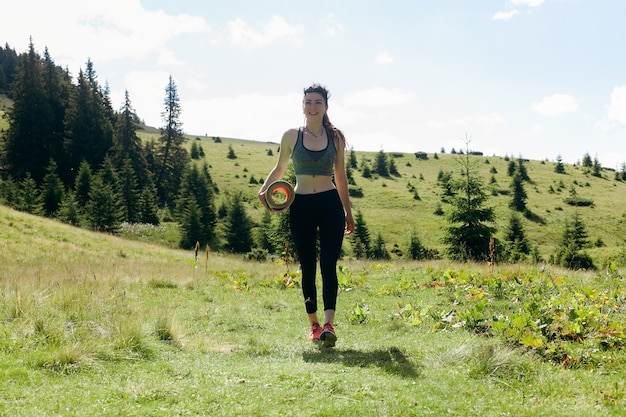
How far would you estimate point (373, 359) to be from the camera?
4332 millimetres

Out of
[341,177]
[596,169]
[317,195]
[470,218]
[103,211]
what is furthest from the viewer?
[596,169]

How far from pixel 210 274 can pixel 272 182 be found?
23.6 feet

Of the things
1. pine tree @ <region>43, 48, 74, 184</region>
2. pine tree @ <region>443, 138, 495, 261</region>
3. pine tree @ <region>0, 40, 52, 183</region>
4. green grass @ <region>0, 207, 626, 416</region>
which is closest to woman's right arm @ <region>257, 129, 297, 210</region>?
green grass @ <region>0, 207, 626, 416</region>

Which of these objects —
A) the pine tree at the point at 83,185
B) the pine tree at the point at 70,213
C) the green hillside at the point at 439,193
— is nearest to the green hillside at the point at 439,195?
the green hillside at the point at 439,193

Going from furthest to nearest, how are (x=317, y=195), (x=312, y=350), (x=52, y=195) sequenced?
1. (x=52, y=195)
2. (x=317, y=195)
3. (x=312, y=350)

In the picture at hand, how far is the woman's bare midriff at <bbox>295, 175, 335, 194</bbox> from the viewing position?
5.12 m

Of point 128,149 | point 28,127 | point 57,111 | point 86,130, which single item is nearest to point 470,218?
point 128,149

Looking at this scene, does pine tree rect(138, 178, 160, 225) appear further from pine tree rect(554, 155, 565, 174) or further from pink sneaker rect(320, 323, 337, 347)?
pine tree rect(554, 155, 565, 174)

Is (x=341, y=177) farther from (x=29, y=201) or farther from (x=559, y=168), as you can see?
(x=559, y=168)

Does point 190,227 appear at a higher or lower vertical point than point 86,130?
lower

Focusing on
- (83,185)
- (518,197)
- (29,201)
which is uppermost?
(83,185)

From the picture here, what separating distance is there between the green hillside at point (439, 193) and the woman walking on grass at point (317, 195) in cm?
4134

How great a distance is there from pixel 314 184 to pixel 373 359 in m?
1.93

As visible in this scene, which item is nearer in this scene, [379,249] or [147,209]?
[379,249]
